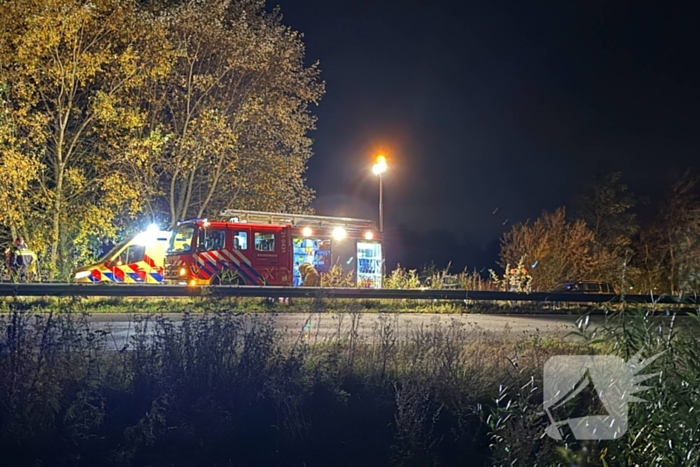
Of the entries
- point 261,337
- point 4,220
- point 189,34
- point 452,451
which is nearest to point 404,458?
point 452,451

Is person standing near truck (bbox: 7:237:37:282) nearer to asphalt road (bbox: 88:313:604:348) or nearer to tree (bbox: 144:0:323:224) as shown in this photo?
tree (bbox: 144:0:323:224)

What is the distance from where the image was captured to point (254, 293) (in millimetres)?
9852

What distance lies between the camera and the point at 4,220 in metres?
21.2

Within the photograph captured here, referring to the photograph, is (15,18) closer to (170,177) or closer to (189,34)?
(189,34)

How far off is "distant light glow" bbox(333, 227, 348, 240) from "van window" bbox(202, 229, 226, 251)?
12.9 feet

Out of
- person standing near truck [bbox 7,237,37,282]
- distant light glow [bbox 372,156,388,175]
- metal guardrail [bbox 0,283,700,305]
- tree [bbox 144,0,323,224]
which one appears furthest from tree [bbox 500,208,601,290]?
person standing near truck [bbox 7,237,37,282]

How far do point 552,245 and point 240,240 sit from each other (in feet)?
43.0

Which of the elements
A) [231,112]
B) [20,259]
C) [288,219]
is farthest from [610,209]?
[20,259]

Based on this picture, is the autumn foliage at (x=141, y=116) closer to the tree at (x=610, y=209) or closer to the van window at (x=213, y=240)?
the van window at (x=213, y=240)

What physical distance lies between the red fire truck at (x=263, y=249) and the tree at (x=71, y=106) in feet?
10.9

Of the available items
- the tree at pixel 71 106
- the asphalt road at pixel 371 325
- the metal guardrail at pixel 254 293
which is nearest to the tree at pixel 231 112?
the tree at pixel 71 106

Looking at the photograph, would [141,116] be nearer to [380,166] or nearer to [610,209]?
[380,166]

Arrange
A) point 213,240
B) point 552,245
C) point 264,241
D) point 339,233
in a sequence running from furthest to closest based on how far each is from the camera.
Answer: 1. point 552,245
2. point 339,233
3. point 264,241
4. point 213,240

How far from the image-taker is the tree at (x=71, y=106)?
2053cm
